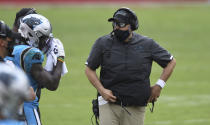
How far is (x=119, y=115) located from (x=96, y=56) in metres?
0.73

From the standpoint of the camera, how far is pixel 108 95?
21.3 ft

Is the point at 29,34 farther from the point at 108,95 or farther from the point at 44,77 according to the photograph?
the point at 108,95

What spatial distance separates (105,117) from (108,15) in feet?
79.9

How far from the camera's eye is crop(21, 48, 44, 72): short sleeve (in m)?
5.45

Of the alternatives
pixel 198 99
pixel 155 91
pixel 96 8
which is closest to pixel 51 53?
pixel 155 91

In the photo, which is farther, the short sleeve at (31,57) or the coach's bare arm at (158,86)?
the coach's bare arm at (158,86)

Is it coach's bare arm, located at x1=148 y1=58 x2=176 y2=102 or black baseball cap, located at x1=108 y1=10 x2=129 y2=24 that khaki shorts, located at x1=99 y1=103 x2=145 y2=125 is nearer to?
coach's bare arm, located at x1=148 y1=58 x2=176 y2=102

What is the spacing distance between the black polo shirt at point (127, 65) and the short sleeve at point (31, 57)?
1287 mm

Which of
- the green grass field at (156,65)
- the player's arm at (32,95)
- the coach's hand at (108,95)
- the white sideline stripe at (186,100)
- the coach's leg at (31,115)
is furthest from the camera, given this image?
the white sideline stripe at (186,100)

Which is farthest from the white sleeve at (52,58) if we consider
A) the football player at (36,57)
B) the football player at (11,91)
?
the football player at (11,91)

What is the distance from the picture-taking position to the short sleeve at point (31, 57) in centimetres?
545

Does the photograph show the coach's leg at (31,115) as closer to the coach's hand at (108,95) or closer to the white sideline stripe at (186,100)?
the coach's hand at (108,95)

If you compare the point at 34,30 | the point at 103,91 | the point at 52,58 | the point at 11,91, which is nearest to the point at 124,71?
the point at 103,91

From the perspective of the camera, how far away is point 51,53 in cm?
598
